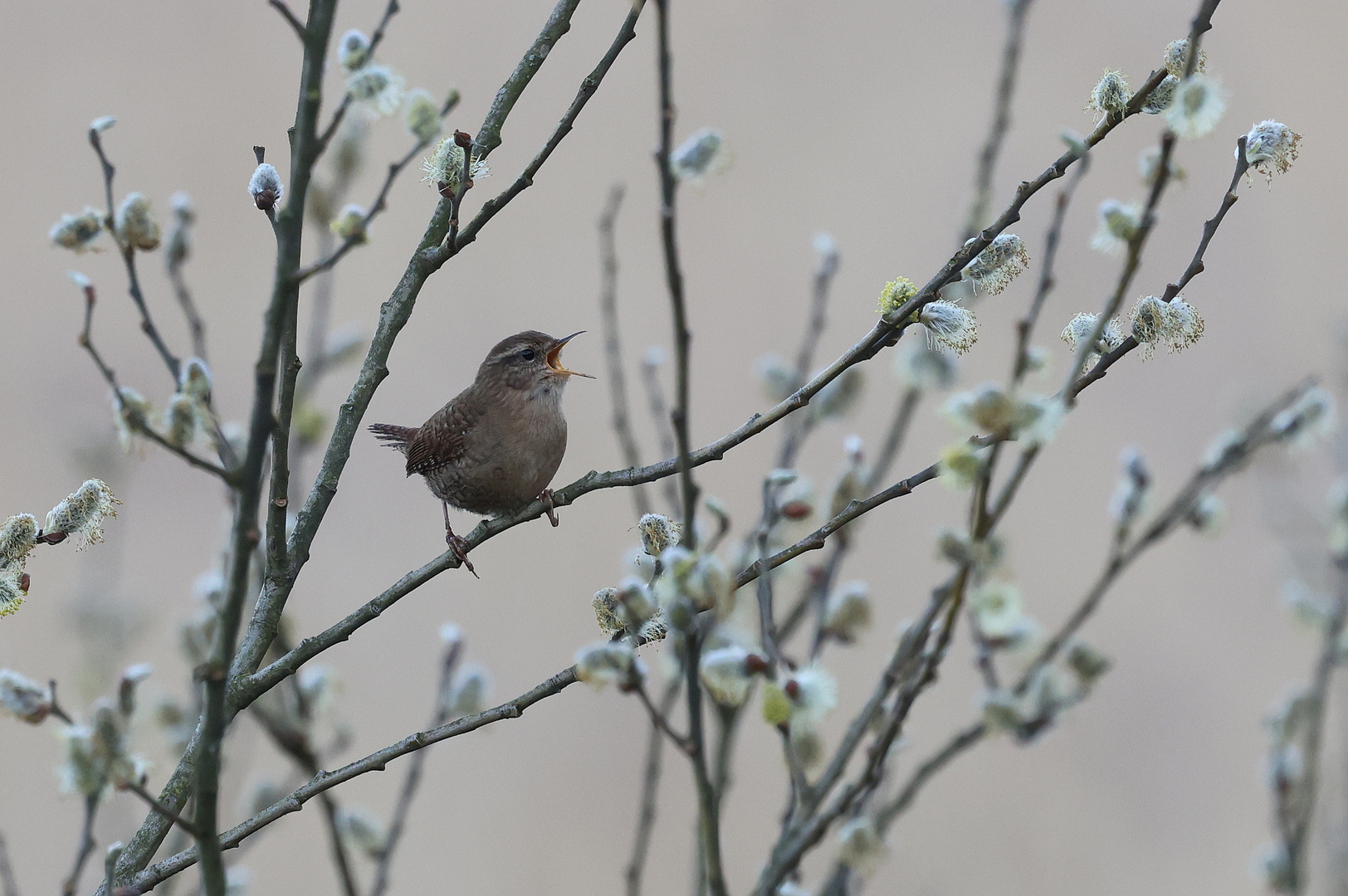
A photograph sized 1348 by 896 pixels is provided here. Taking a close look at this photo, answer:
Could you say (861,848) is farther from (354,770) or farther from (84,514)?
(84,514)

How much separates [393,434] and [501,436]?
2.17ft

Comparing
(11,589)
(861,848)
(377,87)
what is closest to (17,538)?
(11,589)

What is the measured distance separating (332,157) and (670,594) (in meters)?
1.14

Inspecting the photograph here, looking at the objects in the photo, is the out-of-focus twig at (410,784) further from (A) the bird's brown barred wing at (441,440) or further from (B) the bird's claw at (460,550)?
(A) the bird's brown barred wing at (441,440)

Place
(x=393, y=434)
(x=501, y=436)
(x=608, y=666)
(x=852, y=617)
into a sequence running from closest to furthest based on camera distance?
(x=608, y=666) < (x=852, y=617) < (x=501, y=436) < (x=393, y=434)

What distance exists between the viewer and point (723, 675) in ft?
3.32

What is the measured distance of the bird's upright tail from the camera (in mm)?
2695

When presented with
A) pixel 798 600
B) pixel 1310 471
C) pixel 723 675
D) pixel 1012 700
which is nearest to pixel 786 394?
pixel 798 600

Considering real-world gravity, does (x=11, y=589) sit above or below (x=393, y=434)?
below

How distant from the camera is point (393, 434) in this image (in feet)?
9.07

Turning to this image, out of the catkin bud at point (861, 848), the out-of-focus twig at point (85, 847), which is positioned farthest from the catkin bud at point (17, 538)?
the catkin bud at point (861, 848)

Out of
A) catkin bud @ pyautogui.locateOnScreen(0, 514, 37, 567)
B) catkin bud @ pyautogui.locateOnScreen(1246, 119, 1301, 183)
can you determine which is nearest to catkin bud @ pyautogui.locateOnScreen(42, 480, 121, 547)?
catkin bud @ pyautogui.locateOnScreen(0, 514, 37, 567)

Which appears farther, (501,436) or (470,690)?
(501,436)

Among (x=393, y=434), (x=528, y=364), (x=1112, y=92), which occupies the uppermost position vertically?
(x=393, y=434)
